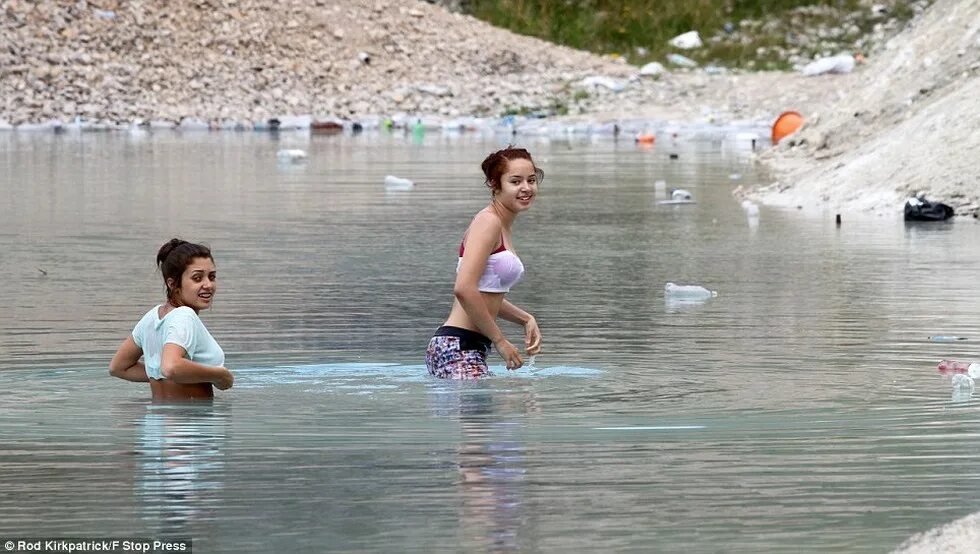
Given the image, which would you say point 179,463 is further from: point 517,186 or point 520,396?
point 517,186

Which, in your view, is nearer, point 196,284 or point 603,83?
point 196,284

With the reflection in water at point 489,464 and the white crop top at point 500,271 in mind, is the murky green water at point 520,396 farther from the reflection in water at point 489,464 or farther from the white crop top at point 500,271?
the white crop top at point 500,271

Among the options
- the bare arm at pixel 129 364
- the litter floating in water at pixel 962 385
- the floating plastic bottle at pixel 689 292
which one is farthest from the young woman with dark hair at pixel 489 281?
the floating plastic bottle at pixel 689 292

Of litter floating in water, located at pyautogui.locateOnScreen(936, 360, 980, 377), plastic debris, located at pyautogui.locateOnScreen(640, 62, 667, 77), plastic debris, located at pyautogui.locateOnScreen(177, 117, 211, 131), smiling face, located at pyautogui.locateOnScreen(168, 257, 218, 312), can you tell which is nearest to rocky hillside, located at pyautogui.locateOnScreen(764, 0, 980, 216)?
litter floating in water, located at pyautogui.locateOnScreen(936, 360, 980, 377)

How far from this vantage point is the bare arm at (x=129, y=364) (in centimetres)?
880

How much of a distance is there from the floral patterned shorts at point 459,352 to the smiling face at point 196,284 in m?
1.29

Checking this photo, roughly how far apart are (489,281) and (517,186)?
49 cm

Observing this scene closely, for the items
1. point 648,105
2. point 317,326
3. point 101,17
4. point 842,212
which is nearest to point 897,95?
point 842,212

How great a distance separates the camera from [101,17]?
2104 inches

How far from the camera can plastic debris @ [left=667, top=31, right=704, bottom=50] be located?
5681cm

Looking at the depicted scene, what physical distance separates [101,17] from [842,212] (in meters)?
36.4

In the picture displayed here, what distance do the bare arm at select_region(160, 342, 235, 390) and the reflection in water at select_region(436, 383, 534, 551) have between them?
3.22 ft

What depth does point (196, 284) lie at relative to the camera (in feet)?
27.6

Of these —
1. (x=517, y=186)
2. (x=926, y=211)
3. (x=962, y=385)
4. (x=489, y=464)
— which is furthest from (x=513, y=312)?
(x=926, y=211)
